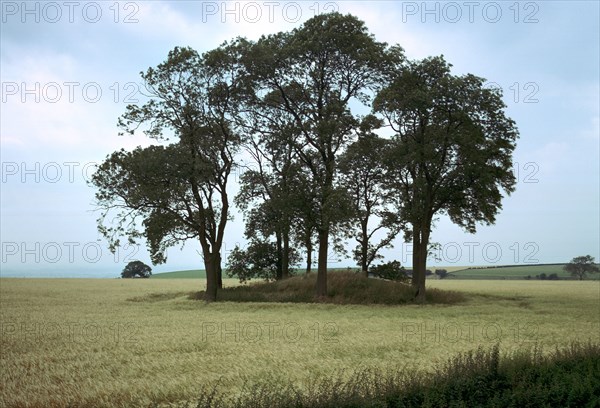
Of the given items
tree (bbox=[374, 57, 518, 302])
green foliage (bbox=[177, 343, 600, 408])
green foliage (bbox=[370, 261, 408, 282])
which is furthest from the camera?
green foliage (bbox=[370, 261, 408, 282])

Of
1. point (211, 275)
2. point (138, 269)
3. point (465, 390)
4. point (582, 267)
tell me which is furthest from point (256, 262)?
point (582, 267)

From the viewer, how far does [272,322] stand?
26.3 metres

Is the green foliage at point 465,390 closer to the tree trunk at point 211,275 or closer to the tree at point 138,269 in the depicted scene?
the tree trunk at point 211,275

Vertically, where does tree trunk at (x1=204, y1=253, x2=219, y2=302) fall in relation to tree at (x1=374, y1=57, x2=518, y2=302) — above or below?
below

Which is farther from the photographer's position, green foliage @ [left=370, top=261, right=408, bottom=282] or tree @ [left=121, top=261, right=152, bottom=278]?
tree @ [left=121, top=261, right=152, bottom=278]

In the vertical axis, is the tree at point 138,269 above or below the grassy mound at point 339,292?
below

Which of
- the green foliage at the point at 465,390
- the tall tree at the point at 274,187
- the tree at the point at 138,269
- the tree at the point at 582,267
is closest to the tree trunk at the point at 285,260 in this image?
the tall tree at the point at 274,187

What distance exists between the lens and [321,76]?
40.0 m

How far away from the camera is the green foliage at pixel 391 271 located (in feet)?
154

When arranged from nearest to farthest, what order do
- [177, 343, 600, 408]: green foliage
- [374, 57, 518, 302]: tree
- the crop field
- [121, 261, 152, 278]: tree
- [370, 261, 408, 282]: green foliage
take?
[177, 343, 600, 408]: green foliage < the crop field < [374, 57, 518, 302]: tree < [370, 261, 408, 282]: green foliage < [121, 261, 152, 278]: tree

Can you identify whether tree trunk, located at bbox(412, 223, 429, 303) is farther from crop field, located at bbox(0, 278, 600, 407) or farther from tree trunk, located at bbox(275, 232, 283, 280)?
tree trunk, located at bbox(275, 232, 283, 280)

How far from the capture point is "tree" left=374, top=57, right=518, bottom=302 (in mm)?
37719

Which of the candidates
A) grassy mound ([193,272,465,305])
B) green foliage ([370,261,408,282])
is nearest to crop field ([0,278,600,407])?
grassy mound ([193,272,465,305])

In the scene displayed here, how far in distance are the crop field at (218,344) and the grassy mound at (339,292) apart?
5957 mm
